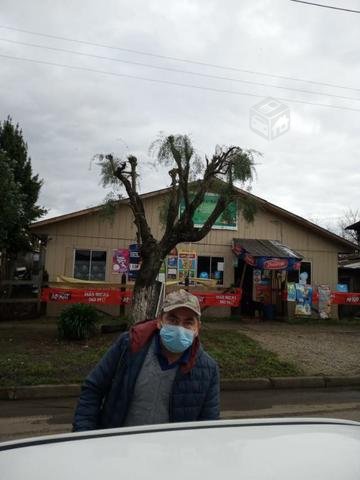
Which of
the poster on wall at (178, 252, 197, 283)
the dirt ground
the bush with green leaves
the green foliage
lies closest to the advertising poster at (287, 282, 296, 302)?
the dirt ground

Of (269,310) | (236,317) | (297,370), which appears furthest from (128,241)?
(297,370)

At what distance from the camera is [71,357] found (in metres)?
8.84

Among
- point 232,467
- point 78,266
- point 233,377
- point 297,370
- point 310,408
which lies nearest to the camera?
point 232,467

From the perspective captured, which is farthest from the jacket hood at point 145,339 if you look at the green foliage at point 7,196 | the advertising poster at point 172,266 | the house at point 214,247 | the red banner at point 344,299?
the red banner at point 344,299

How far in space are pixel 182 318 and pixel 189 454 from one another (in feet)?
3.83

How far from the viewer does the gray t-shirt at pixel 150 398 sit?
7.59 ft

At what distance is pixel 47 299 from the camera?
14.2 m

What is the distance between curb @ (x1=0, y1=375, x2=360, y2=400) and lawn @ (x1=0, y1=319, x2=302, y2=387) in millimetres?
179

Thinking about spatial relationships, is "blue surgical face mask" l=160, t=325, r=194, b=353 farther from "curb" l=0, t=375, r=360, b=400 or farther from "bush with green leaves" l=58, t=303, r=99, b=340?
"bush with green leaves" l=58, t=303, r=99, b=340

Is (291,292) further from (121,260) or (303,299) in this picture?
(121,260)

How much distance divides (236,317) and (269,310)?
1.44 meters

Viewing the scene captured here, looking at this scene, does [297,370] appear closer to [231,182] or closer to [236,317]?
[231,182]

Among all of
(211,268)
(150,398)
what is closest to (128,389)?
(150,398)

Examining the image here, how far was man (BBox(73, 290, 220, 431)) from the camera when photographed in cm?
233
